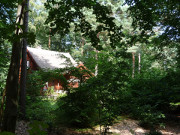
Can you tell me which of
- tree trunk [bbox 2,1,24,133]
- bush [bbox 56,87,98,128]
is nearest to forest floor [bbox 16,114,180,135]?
bush [bbox 56,87,98,128]

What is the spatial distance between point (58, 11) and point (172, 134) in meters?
6.12

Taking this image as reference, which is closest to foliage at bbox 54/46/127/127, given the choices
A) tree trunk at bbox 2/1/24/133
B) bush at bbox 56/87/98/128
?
bush at bbox 56/87/98/128

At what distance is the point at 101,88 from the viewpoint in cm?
381

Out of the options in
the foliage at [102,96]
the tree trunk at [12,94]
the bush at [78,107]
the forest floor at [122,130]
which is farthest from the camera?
the forest floor at [122,130]

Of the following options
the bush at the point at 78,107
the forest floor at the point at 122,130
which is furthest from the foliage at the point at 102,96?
the forest floor at the point at 122,130

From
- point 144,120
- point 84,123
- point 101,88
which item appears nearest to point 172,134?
point 144,120

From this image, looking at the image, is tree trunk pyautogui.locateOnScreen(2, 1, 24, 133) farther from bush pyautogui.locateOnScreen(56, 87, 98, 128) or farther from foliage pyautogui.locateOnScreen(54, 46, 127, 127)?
bush pyautogui.locateOnScreen(56, 87, 98, 128)

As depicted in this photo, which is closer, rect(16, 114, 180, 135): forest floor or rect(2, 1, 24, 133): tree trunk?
rect(2, 1, 24, 133): tree trunk

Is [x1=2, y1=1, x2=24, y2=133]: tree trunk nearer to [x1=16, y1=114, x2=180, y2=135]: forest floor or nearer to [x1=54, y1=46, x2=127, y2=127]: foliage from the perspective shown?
[x1=54, y1=46, x2=127, y2=127]: foliage

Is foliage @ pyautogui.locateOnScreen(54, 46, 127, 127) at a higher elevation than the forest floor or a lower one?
higher

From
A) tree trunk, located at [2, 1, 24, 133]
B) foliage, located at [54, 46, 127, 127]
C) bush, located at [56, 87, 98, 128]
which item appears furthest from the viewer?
bush, located at [56, 87, 98, 128]

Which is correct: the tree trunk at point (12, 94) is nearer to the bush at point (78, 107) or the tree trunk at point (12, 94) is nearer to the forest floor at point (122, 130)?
the bush at point (78, 107)

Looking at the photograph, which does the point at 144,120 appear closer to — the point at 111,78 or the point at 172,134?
the point at 172,134

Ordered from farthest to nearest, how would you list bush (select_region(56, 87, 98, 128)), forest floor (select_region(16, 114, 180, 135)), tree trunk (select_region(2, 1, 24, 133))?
forest floor (select_region(16, 114, 180, 135)) < bush (select_region(56, 87, 98, 128)) < tree trunk (select_region(2, 1, 24, 133))
